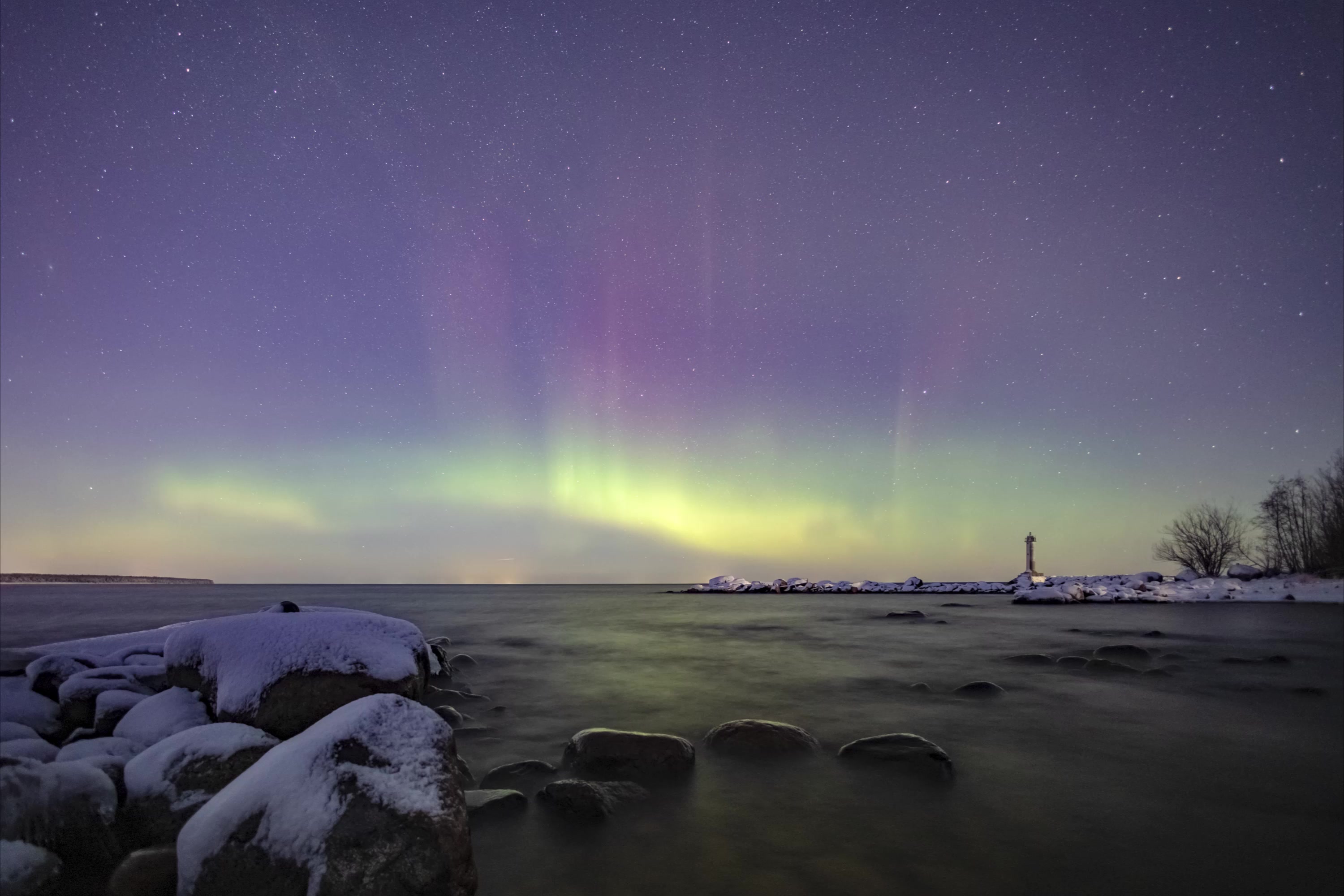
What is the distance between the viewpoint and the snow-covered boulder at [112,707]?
5.30m

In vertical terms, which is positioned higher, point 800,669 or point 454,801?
point 454,801

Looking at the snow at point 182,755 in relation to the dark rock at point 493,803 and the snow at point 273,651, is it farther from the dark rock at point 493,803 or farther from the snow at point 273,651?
the dark rock at point 493,803

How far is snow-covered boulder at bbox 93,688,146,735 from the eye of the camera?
5301 mm

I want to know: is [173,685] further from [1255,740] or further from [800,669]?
[1255,740]

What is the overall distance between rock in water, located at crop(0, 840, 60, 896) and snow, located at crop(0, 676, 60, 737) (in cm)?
323

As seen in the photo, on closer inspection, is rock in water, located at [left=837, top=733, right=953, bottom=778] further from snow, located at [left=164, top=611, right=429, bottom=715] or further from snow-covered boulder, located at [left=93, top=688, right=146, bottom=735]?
snow-covered boulder, located at [left=93, top=688, right=146, bottom=735]

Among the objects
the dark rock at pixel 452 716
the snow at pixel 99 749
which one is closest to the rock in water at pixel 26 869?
the snow at pixel 99 749

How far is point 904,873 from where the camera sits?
370 cm

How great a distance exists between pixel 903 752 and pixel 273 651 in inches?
220

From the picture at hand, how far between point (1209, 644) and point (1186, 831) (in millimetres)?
13636

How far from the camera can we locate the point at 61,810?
3.38 metres

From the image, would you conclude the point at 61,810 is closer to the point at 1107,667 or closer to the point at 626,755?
the point at 626,755

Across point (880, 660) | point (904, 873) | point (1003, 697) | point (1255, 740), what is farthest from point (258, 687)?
point (880, 660)

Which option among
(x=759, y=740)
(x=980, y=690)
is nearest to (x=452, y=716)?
(x=759, y=740)
